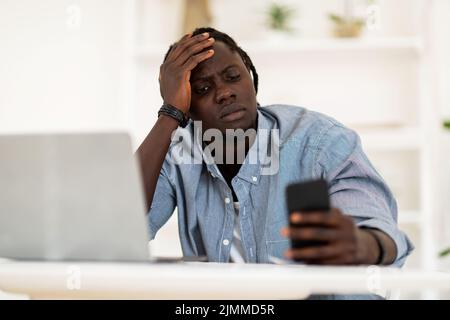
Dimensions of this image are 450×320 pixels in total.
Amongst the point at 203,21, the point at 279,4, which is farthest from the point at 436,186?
the point at 203,21

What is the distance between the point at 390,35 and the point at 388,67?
14 cm

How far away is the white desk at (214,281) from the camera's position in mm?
734

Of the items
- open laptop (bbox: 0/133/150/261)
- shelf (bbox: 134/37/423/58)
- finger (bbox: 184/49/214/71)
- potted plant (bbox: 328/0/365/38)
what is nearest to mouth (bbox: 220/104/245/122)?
finger (bbox: 184/49/214/71)

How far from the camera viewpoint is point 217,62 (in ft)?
4.88

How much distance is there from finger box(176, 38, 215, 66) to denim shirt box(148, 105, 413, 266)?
0.16m

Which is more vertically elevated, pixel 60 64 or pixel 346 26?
pixel 346 26

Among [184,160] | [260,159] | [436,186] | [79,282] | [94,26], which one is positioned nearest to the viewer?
[79,282]

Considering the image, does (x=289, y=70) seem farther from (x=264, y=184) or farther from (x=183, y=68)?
(x=264, y=184)

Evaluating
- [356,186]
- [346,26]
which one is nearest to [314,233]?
[356,186]

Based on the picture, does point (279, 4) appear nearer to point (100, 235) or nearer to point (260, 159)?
point (260, 159)

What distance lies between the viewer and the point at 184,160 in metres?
1.53

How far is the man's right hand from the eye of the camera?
1480 millimetres

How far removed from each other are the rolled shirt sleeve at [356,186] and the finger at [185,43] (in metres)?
0.37

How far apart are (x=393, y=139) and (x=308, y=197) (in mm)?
2052
